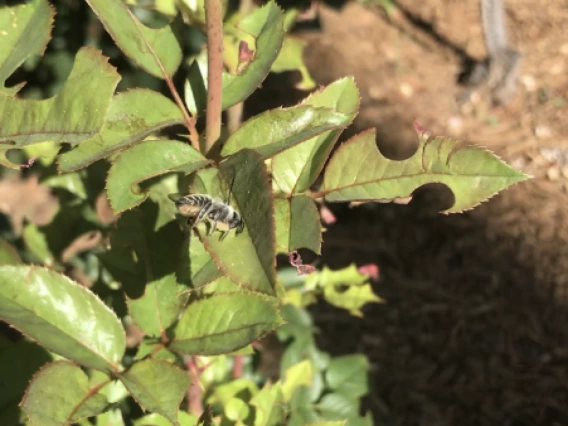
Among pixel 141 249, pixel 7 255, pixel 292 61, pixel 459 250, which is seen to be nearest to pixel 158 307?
pixel 141 249

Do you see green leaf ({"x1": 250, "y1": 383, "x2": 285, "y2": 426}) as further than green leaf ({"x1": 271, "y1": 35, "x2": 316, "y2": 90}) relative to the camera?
No

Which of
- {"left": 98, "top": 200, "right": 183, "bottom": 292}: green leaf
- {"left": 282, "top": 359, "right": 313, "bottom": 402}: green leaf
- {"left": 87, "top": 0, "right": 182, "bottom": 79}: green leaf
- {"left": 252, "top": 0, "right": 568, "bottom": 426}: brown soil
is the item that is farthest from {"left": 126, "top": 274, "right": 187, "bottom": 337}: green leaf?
{"left": 252, "top": 0, "right": 568, "bottom": 426}: brown soil

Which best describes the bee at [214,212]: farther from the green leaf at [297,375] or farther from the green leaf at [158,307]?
the green leaf at [297,375]

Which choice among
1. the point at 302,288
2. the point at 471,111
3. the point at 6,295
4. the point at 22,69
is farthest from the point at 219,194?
the point at 471,111

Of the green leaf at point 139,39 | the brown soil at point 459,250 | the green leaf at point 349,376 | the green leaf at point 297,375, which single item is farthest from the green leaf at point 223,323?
the brown soil at point 459,250

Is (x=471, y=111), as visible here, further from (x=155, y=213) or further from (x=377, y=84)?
(x=155, y=213)

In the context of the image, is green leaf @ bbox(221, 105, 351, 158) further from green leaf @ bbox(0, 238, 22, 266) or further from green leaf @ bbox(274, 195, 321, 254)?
green leaf @ bbox(0, 238, 22, 266)
